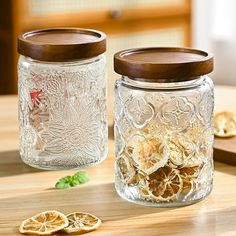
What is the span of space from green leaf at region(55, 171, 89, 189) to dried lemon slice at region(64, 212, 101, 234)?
156 mm

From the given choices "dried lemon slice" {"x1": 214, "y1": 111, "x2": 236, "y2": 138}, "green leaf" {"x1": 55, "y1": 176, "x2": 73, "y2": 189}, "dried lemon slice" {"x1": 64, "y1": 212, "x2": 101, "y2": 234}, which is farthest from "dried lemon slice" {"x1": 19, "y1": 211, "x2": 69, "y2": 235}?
"dried lemon slice" {"x1": 214, "y1": 111, "x2": 236, "y2": 138}

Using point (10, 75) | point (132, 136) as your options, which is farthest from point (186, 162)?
point (10, 75)

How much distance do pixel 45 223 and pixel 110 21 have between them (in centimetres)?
248

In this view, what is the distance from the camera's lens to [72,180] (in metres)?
1.61

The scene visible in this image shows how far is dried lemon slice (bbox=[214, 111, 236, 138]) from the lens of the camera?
187 centimetres

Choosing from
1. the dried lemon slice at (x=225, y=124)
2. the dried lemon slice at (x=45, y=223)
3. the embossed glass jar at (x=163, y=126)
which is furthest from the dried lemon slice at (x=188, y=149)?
the dried lemon slice at (x=225, y=124)

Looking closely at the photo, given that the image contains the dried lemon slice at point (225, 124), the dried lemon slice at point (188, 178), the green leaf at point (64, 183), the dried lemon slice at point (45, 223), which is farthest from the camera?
the dried lemon slice at point (225, 124)

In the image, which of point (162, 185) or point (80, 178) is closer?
point (162, 185)

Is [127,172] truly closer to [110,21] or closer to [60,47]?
[60,47]

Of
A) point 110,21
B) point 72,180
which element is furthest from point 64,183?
point 110,21

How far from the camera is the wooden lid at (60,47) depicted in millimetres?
1605

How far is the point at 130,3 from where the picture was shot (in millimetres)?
3846

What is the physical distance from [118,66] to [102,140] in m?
0.30

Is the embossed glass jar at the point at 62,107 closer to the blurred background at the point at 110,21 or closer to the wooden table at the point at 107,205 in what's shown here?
the wooden table at the point at 107,205
